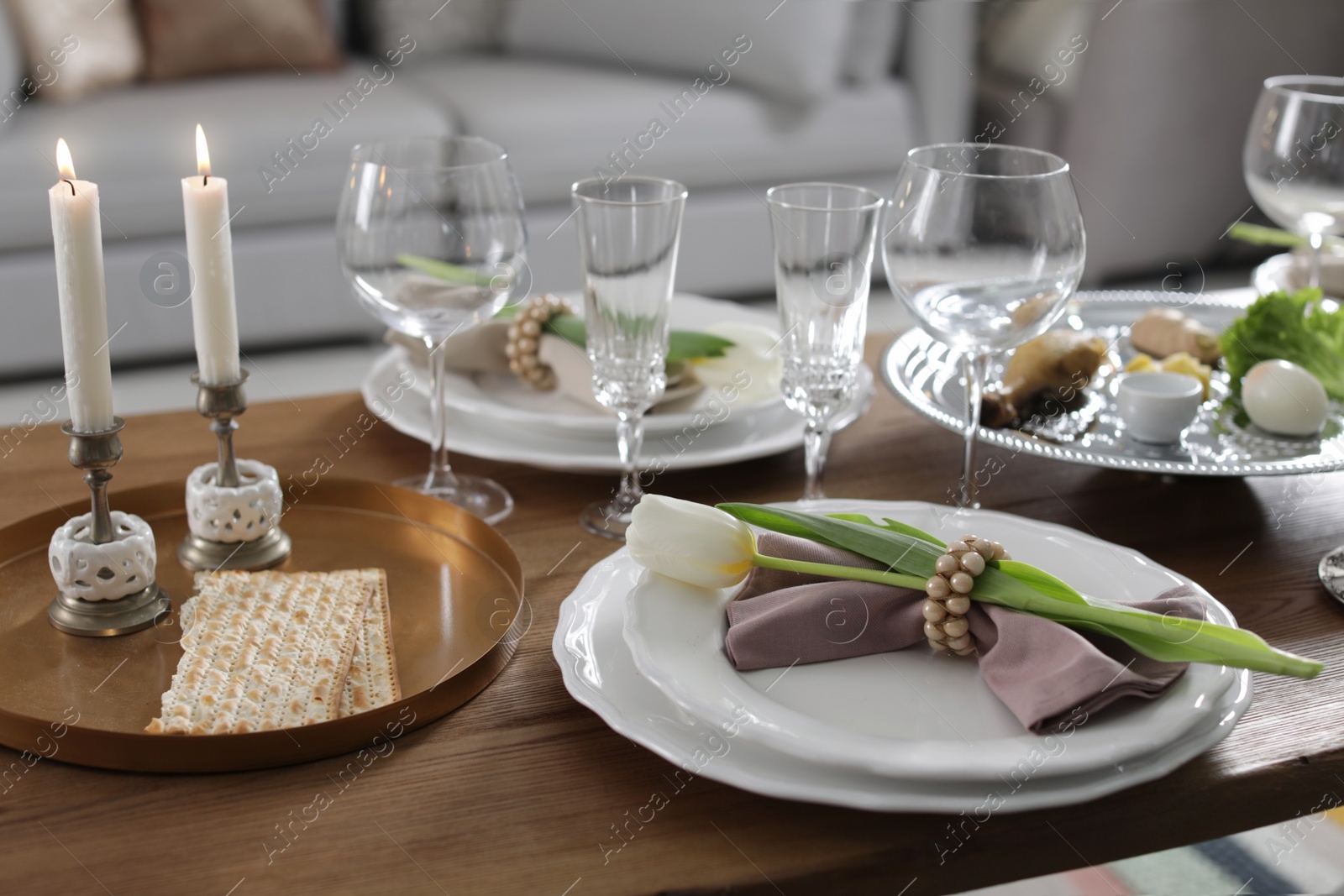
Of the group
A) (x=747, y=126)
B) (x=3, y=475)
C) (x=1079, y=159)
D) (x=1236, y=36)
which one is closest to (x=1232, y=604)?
(x=3, y=475)

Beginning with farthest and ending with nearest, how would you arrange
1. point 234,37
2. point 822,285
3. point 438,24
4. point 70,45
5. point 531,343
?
point 438,24
point 234,37
point 70,45
point 531,343
point 822,285

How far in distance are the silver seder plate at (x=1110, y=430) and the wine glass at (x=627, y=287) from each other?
0.25m

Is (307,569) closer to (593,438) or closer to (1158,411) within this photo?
(593,438)

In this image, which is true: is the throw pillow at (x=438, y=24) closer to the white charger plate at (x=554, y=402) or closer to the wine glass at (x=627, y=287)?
the white charger plate at (x=554, y=402)

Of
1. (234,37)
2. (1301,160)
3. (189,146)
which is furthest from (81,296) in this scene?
(234,37)

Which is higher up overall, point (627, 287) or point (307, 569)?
point (627, 287)

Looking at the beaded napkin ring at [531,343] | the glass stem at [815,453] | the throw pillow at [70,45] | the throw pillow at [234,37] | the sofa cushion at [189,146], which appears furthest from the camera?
the throw pillow at [234,37]

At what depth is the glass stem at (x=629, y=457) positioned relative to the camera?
86cm

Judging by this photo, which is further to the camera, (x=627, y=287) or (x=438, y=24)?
(x=438, y=24)

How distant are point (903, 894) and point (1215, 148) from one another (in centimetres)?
268

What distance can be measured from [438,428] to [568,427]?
0.11m

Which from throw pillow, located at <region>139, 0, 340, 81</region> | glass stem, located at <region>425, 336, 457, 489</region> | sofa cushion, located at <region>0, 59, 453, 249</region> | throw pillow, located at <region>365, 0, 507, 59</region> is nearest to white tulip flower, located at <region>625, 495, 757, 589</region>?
glass stem, located at <region>425, 336, 457, 489</region>

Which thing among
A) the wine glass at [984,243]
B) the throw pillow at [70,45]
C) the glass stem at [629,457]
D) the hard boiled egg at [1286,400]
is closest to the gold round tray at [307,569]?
the glass stem at [629,457]

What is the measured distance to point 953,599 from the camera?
63cm
